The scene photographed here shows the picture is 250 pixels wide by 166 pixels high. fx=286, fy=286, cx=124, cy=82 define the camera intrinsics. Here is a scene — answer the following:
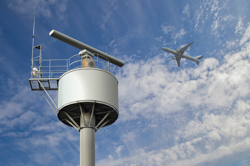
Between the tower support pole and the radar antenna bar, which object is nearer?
the tower support pole

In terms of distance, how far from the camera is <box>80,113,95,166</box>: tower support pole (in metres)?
19.6

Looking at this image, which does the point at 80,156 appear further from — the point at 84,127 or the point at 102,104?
Answer: the point at 102,104

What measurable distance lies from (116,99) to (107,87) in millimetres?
1256

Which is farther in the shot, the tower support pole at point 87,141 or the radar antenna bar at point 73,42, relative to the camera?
the radar antenna bar at point 73,42

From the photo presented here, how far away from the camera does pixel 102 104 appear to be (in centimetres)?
2036

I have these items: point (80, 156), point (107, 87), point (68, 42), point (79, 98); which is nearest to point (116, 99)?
point (107, 87)

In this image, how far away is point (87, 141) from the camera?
20.2m

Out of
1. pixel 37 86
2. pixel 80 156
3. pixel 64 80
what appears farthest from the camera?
pixel 37 86

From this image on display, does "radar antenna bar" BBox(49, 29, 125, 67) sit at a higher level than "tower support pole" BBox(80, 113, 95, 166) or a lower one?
higher

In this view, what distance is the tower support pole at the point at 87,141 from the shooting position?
64.2 feet

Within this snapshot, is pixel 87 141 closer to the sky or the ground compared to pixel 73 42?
closer to the ground

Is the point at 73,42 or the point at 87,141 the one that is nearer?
the point at 87,141

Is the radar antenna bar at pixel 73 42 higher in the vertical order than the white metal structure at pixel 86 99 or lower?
higher

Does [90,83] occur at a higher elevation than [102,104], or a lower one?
higher
